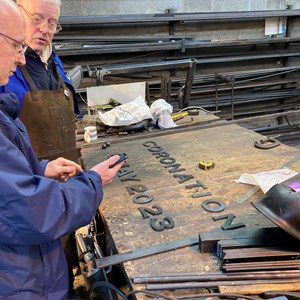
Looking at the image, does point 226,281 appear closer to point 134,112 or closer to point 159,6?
point 134,112

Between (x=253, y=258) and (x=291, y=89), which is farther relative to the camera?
(x=291, y=89)

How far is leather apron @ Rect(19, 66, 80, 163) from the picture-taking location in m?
1.40

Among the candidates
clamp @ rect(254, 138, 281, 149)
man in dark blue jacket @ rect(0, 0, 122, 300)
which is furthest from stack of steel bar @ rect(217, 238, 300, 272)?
clamp @ rect(254, 138, 281, 149)

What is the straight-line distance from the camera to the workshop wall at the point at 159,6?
11.5 feet

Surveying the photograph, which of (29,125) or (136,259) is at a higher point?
(29,125)

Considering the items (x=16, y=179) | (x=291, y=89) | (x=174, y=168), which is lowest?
(x=291, y=89)

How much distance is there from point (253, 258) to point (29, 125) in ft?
3.77

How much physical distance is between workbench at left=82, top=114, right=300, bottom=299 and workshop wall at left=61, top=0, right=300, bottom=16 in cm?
240

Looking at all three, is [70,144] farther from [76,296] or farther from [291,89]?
[291,89]

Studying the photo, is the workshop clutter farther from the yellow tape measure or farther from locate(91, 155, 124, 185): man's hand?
locate(91, 155, 124, 185): man's hand

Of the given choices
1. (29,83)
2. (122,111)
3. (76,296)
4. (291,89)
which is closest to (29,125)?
(29,83)

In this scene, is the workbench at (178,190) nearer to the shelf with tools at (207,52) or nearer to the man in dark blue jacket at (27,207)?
the man in dark blue jacket at (27,207)

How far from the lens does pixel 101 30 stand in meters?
3.62

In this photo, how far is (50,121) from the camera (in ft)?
4.87
